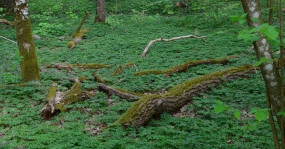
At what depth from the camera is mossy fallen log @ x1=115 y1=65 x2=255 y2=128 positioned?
602cm

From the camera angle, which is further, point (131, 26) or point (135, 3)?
point (135, 3)

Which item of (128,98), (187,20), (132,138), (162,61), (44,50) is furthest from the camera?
(187,20)

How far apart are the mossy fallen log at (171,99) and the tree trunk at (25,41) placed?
3.65 metres

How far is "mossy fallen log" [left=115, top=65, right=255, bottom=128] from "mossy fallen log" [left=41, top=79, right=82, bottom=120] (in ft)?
5.22

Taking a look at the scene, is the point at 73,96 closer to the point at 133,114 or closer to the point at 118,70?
the point at 133,114

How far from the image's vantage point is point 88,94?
7613 mm

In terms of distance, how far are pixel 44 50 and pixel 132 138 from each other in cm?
888

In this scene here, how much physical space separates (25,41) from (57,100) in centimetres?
230

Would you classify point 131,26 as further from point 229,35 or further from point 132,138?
point 132,138

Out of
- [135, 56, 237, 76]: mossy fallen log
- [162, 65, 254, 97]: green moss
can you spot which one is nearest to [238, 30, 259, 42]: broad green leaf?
[162, 65, 254, 97]: green moss

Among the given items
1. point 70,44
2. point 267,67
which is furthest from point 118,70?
point 267,67

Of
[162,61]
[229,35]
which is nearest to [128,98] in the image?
[162,61]

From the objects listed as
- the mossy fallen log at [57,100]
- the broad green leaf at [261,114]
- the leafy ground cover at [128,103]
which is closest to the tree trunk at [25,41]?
the leafy ground cover at [128,103]

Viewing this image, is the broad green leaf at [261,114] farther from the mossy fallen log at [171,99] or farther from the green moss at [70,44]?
the green moss at [70,44]
